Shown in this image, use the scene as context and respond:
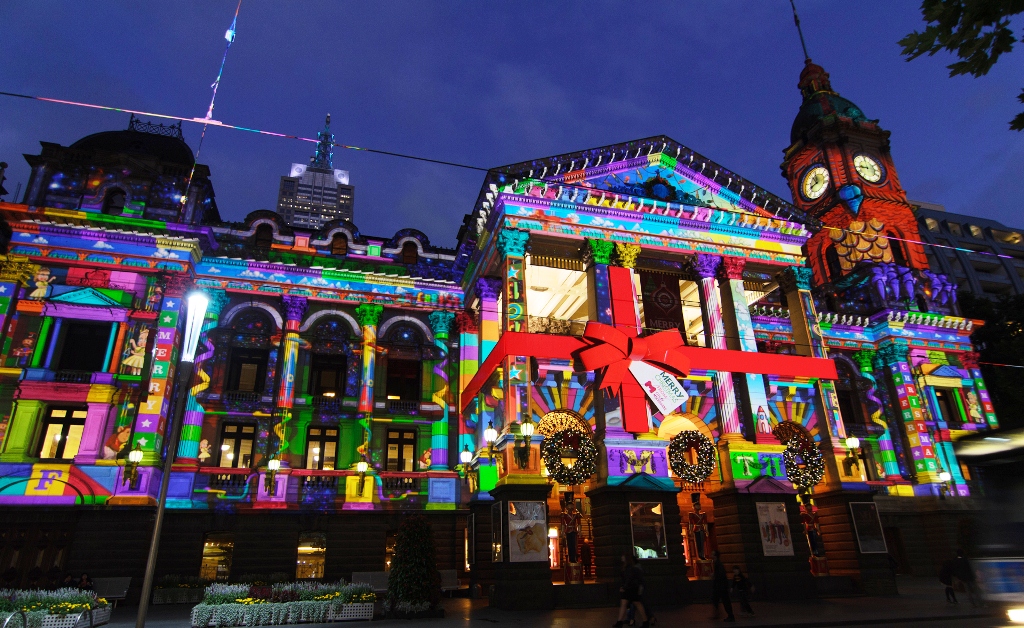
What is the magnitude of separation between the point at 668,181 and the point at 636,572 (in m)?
19.6

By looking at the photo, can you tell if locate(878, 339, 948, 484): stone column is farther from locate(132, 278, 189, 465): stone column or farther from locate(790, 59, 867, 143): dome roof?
locate(132, 278, 189, 465): stone column

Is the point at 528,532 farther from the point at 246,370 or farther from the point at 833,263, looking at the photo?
the point at 833,263

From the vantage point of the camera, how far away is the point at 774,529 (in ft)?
77.2

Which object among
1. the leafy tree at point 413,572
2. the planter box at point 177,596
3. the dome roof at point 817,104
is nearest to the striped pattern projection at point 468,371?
the leafy tree at point 413,572

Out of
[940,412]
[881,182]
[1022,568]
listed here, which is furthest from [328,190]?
[1022,568]

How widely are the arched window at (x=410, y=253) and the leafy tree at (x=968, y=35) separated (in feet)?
90.8

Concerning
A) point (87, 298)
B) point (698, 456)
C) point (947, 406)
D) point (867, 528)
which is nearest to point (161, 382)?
point (87, 298)

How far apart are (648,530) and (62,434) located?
23159 mm

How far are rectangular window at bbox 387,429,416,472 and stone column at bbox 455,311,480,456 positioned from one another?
2.15m

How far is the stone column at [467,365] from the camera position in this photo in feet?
94.7

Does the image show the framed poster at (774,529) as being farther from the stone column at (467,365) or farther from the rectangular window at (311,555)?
the rectangular window at (311,555)

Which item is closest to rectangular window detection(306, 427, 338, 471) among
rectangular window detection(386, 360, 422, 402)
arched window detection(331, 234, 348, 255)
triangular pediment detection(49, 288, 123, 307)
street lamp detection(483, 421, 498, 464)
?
rectangular window detection(386, 360, 422, 402)

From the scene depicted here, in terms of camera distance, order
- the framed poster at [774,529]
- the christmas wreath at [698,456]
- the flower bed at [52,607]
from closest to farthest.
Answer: the flower bed at [52,607] < the framed poster at [774,529] < the christmas wreath at [698,456]

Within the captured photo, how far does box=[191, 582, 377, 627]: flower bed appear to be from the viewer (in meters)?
16.1
